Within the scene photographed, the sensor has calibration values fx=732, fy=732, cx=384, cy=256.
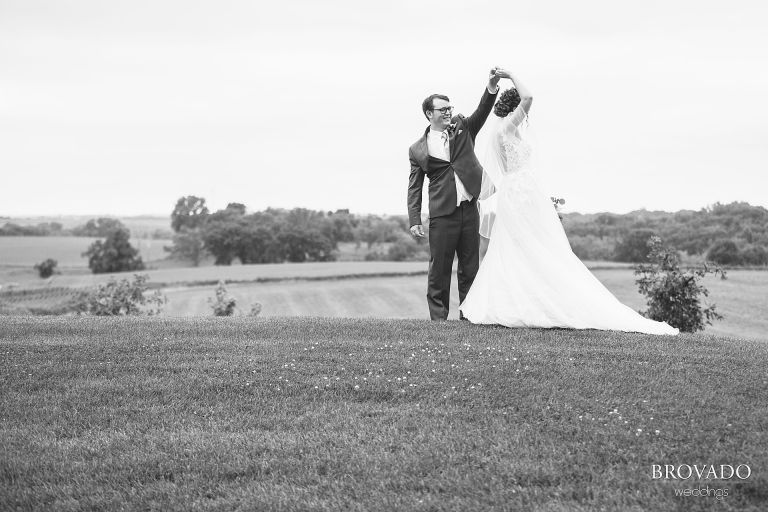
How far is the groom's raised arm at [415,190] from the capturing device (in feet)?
37.0

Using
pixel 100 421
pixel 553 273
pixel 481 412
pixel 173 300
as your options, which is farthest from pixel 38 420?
pixel 173 300

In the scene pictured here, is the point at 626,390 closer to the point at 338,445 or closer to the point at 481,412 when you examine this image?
the point at 481,412

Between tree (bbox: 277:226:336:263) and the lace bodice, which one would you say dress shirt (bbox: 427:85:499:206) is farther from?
tree (bbox: 277:226:336:263)

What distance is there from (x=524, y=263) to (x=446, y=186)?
5.54 ft

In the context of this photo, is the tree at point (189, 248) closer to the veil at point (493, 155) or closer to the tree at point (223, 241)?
the tree at point (223, 241)

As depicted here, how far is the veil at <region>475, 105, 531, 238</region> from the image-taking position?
423 inches

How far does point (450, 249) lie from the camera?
11.3 metres

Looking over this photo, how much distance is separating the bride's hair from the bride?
0.01 meters

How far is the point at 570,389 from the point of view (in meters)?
7.05

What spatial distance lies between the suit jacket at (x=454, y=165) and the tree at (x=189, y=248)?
6884cm

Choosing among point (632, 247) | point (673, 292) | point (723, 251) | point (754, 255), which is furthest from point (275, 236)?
point (673, 292)

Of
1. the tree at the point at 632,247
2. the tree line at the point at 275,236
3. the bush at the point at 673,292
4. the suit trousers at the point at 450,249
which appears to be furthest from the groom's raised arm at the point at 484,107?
the tree line at the point at 275,236

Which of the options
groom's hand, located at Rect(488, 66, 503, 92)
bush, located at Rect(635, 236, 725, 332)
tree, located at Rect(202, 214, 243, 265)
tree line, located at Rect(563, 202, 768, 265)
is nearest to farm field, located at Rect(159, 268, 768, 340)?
tree line, located at Rect(563, 202, 768, 265)

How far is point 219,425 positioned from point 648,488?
3.51 metres
